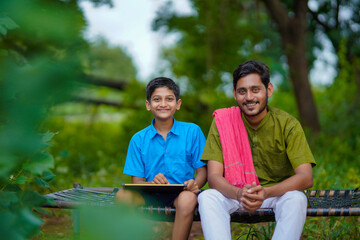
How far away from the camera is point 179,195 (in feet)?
8.39

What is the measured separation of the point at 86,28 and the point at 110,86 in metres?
8.38

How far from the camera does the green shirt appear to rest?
8.82 ft

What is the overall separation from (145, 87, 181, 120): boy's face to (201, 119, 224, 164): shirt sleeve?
351 mm

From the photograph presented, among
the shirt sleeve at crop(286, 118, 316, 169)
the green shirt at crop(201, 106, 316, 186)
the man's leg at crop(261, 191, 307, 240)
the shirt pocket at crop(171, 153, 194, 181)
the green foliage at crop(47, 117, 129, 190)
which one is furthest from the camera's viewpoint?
the green foliage at crop(47, 117, 129, 190)

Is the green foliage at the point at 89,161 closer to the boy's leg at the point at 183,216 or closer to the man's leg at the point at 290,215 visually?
the boy's leg at the point at 183,216

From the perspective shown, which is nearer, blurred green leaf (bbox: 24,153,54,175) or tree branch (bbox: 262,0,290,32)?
blurred green leaf (bbox: 24,153,54,175)

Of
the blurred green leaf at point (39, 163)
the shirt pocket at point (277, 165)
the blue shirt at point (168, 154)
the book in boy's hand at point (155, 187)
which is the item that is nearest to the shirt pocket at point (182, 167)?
the blue shirt at point (168, 154)

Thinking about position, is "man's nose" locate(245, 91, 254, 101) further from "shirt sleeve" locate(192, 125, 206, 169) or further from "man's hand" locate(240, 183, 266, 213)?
"man's hand" locate(240, 183, 266, 213)

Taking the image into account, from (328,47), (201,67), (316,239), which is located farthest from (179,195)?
(328,47)

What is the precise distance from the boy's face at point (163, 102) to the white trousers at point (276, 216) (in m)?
0.70

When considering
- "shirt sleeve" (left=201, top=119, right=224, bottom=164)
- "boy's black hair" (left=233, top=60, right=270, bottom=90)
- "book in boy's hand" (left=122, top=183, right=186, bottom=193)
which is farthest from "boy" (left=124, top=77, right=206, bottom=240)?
"boy's black hair" (left=233, top=60, right=270, bottom=90)

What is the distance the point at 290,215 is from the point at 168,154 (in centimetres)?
97

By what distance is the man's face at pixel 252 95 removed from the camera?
2.68 metres

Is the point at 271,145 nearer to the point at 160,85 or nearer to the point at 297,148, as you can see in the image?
the point at 297,148
